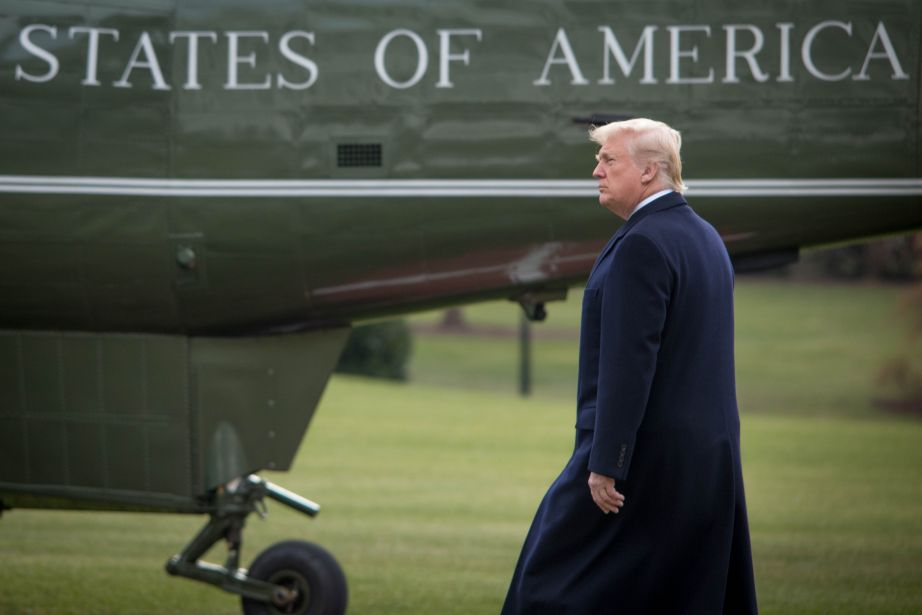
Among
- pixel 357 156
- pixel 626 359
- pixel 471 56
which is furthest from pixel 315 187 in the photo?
pixel 626 359

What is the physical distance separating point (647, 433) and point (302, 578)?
274cm

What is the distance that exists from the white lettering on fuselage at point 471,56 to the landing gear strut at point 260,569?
5.81ft

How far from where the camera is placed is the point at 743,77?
5.84m

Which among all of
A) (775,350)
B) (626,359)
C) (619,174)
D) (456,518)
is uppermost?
(619,174)

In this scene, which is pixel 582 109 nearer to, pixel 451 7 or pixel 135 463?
pixel 451 7

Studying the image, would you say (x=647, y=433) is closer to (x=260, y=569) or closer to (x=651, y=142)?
(x=651, y=142)

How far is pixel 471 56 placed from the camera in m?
5.97

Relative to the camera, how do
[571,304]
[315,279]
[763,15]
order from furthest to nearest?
[571,304] → [315,279] → [763,15]

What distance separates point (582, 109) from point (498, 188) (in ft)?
1.50

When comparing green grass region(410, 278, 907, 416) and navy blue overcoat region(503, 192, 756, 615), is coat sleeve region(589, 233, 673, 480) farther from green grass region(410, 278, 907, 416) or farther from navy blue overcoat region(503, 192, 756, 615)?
green grass region(410, 278, 907, 416)

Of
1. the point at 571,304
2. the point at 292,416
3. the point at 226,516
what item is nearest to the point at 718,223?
the point at 292,416

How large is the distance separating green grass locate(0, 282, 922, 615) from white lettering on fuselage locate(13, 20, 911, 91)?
2.77m

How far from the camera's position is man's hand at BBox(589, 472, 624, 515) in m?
4.20

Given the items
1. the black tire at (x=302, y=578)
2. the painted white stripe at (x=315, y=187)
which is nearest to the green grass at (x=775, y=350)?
the black tire at (x=302, y=578)
